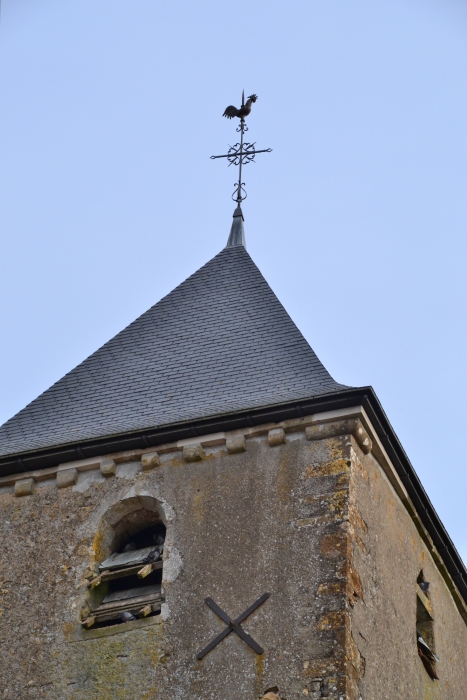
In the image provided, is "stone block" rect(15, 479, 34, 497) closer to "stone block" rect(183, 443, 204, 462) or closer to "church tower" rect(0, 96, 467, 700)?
"church tower" rect(0, 96, 467, 700)

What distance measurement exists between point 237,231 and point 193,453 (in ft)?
15.5

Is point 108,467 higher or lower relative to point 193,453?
higher

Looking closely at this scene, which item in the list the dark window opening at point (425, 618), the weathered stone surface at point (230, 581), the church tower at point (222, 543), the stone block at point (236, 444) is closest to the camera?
the weathered stone surface at point (230, 581)

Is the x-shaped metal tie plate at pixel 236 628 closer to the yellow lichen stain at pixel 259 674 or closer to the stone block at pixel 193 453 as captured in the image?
the yellow lichen stain at pixel 259 674

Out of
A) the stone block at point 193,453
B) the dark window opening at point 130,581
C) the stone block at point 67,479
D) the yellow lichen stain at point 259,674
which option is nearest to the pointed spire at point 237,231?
the stone block at point 193,453

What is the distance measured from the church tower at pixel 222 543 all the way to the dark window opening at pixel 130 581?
17 millimetres

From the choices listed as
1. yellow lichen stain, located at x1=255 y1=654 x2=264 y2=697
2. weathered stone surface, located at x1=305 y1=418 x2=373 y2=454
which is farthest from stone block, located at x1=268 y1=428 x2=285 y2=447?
yellow lichen stain, located at x1=255 y1=654 x2=264 y2=697

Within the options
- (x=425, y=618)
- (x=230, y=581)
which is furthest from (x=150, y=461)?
(x=425, y=618)

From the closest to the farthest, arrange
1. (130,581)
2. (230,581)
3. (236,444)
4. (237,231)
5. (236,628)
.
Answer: (236,628), (230,581), (130,581), (236,444), (237,231)

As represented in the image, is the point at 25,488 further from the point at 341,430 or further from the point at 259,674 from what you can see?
the point at 259,674

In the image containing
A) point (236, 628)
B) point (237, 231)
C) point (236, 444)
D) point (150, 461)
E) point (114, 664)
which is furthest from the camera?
point (237, 231)

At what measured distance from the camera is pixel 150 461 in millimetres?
10031

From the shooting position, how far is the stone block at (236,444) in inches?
389

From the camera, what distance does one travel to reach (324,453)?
381 inches
